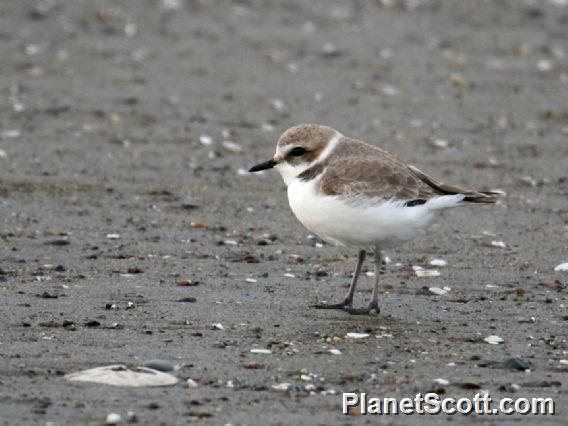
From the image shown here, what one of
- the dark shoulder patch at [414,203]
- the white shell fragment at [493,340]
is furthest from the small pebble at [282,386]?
the dark shoulder patch at [414,203]

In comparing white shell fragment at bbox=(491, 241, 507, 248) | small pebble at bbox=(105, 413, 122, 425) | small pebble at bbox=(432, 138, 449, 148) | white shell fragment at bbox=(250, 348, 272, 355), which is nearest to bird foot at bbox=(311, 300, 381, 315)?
white shell fragment at bbox=(250, 348, 272, 355)

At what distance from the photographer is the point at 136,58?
14711 millimetres

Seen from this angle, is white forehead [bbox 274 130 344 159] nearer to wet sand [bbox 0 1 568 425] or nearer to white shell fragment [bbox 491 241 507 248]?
wet sand [bbox 0 1 568 425]

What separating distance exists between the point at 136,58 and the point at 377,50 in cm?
321

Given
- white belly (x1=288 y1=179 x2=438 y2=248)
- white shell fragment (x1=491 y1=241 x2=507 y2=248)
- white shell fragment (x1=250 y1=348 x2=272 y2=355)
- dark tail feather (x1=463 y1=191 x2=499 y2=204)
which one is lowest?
white shell fragment (x1=250 y1=348 x2=272 y2=355)

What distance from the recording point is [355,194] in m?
6.81

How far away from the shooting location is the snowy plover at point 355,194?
6.84 metres

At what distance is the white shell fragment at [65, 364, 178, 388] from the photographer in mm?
5512

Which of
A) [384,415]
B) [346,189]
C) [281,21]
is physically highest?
[281,21]

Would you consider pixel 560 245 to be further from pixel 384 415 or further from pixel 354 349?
pixel 384 415

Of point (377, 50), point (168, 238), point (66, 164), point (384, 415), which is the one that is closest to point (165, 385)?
point (384, 415)

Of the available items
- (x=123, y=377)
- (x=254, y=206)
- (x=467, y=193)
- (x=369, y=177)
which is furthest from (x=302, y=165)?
(x=254, y=206)

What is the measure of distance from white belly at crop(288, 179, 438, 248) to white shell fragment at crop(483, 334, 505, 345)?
0.82 meters

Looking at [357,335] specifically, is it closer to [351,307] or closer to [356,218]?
[351,307]
